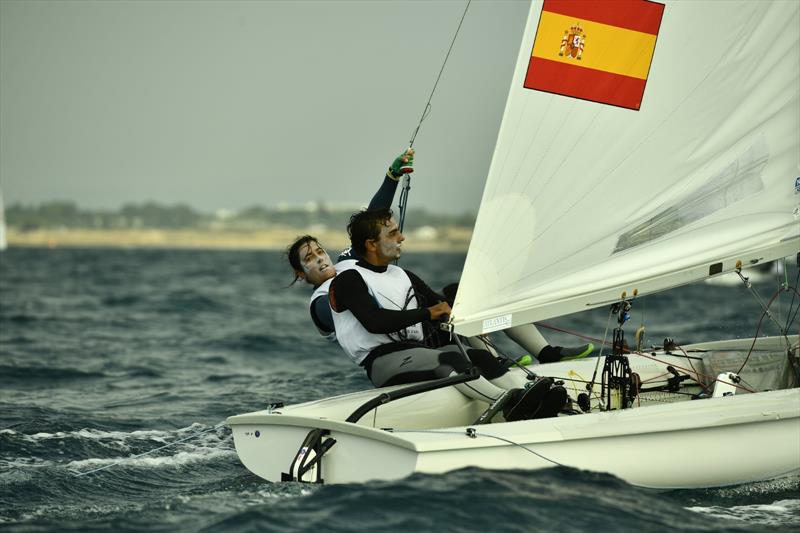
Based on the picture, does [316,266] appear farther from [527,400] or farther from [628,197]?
[628,197]

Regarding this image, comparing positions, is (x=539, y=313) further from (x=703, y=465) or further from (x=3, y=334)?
(x=3, y=334)

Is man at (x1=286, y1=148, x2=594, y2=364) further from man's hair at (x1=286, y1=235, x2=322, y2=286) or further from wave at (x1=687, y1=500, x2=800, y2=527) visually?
wave at (x1=687, y1=500, x2=800, y2=527)

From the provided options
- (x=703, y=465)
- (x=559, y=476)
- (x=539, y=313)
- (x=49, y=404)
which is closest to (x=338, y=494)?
(x=559, y=476)

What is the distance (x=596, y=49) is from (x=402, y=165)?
132cm

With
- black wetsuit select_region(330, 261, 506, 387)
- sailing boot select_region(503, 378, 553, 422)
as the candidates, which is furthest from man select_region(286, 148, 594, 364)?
sailing boot select_region(503, 378, 553, 422)

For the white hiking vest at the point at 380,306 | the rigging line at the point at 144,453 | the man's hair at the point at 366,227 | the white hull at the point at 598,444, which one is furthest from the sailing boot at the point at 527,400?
the rigging line at the point at 144,453

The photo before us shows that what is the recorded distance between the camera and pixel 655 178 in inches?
178

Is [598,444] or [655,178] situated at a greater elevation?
[655,178]

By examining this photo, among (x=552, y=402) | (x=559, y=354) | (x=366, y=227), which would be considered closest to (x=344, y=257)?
(x=366, y=227)

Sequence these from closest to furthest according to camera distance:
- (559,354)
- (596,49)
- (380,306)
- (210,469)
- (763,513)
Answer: (763,513)
(596,49)
(380,306)
(210,469)
(559,354)

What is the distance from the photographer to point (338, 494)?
388 cm

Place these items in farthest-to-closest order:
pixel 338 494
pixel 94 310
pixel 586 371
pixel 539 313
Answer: pixel 94 310 < pixel 586 371 < pixel 539 313 < pixel 338 494

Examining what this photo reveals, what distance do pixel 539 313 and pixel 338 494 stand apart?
116 centimetres

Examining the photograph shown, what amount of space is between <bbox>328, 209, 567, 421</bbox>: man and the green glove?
545 millimetres
